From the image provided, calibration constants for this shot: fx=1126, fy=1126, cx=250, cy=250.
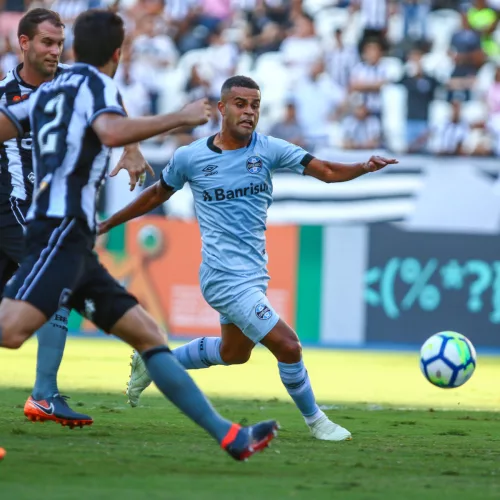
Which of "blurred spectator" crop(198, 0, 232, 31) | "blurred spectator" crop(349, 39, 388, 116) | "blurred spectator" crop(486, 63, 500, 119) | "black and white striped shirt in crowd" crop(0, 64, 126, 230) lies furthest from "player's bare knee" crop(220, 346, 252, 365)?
"blurred spectator" crop(198, 0, 232, 31)

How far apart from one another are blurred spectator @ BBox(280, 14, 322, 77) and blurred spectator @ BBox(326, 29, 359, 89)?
26 cm

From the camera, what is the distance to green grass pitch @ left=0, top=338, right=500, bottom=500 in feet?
17.6

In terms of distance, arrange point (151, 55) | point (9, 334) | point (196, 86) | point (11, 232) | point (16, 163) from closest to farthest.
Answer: point (9, 334), point (11, 232), point (16, 163), point (196, 86), point (151, 55)

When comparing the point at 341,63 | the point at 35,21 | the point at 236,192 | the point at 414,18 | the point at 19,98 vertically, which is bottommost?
the point at 236,192

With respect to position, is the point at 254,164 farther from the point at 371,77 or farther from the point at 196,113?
the point at 371,77

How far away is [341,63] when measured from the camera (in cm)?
1964

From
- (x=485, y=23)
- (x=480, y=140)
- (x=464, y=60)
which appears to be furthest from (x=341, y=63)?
(x=480, y=140)

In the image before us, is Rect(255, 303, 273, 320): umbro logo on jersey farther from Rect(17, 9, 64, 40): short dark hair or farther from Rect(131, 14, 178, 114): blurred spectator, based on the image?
Rect(131, 14, 178, 114): blurred spectator

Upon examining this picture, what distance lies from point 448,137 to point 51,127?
12.4m

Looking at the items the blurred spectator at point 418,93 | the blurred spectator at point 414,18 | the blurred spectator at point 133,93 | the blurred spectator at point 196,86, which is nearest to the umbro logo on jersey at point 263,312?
the blurred spectator at point 418,93

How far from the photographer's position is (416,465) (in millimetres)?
6336

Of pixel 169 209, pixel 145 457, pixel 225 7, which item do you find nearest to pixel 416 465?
pixel 145 457

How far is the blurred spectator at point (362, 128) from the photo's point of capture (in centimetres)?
1804

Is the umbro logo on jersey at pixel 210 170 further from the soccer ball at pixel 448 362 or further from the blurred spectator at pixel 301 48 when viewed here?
the blurred spectator at pixel 301 48
